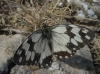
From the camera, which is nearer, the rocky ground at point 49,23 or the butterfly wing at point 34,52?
the butterfly wing at point 34,52

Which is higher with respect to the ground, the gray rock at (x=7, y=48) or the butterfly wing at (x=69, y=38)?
the butterfly wing at (x=69, y=38)

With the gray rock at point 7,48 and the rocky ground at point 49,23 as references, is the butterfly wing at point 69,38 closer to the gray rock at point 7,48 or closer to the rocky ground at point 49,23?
the rocky ground at point 49,23

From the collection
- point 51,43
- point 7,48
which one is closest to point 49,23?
point 7,48

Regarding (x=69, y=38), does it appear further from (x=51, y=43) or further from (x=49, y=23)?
(x=49, y=23)

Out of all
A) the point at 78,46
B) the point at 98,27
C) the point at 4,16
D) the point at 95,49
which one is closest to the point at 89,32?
the point at 78,46

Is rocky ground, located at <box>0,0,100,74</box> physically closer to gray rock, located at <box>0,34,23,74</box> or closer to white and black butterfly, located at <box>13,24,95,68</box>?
gray rock, located at <box>0,34,23,74</box>

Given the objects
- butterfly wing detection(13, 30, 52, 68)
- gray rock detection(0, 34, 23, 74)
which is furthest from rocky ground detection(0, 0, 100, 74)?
butterfly wing detection(13, 30, 52, 68)

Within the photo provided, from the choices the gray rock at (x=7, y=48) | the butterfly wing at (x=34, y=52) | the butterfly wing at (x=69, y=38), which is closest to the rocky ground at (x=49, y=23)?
the gray rock at (x=7, y=48)

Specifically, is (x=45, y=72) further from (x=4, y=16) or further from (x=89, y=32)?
(x=4, y=16)
